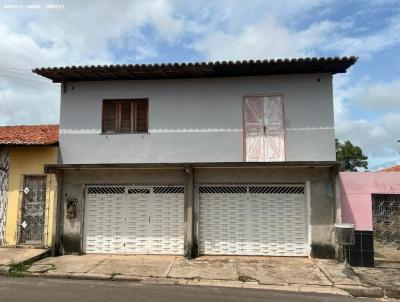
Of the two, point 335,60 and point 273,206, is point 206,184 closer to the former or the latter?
point 273,206

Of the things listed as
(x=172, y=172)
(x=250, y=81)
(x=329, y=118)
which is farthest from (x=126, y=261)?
(x=329, y=118)

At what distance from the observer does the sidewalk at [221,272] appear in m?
8.60

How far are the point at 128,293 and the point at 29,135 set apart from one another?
7698 mm

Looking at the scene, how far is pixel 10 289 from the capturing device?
8.05m

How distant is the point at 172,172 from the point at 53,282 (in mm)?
4664

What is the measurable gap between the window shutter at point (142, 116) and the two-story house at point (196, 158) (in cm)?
3

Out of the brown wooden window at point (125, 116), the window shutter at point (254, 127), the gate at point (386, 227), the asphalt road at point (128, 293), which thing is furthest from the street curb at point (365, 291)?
the brown wooden window at point (125, 116)

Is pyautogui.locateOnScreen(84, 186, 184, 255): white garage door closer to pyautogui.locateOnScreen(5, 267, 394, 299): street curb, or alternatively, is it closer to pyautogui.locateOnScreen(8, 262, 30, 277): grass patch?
pyautogui.locateOnScreen(8, 262, 30, 277): grass patch

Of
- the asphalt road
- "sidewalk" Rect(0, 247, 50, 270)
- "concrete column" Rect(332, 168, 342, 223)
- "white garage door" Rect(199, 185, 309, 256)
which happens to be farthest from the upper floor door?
"sidewalk" Rect(0, 247, 50, 270)

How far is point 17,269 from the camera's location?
9.94 meters

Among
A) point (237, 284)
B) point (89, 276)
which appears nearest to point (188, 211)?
point (237, 284)

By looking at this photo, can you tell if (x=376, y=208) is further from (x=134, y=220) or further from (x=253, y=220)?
(x=134, y=220)

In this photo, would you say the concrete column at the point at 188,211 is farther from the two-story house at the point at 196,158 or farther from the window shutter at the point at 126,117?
the window shutter at the point at 126,117

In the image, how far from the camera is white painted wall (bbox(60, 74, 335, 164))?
38.3ft
